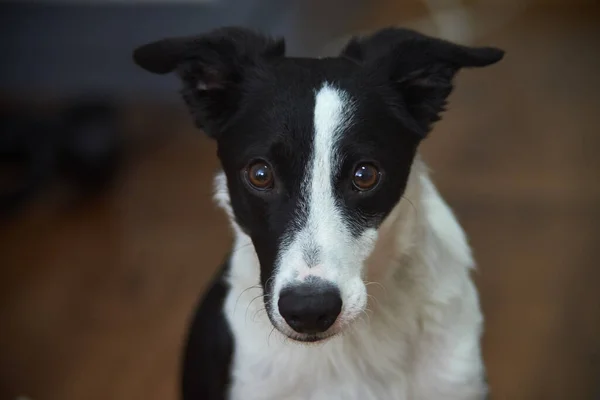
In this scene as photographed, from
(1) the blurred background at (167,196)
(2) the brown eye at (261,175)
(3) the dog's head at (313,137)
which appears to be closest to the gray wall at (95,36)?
(1) the blurred background at (167,196)

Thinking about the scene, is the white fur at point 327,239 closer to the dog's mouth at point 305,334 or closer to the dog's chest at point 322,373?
the dog's mouth at point 305,334

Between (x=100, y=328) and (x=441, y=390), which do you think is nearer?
(x=441, y=390)

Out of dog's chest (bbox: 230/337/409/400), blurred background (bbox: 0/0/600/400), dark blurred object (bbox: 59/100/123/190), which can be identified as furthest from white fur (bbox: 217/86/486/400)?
dark blurred object (bbox: 59/100/123/190)

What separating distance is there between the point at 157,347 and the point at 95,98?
4.38 feet

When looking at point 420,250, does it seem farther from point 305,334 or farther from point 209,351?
point 209,351

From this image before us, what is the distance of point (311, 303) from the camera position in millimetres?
1261

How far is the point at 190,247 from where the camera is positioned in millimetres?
2904

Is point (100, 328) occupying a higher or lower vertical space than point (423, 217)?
lower

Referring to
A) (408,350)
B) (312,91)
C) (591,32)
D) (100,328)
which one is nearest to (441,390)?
(408,350)

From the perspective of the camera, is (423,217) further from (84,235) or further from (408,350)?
(84,235)

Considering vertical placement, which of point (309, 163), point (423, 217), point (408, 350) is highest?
point (309, 163)

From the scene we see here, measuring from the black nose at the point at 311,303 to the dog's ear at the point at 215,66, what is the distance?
0.40 m

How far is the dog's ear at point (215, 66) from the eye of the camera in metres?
1.45

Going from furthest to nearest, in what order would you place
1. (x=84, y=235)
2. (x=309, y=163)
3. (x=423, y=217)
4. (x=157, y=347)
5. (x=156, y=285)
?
1. (x=84, y=235)
2. (x=156, y=285)
3. (x=157, y=347)
4. (x=423, y=217)
5. (x=309, y=163)
